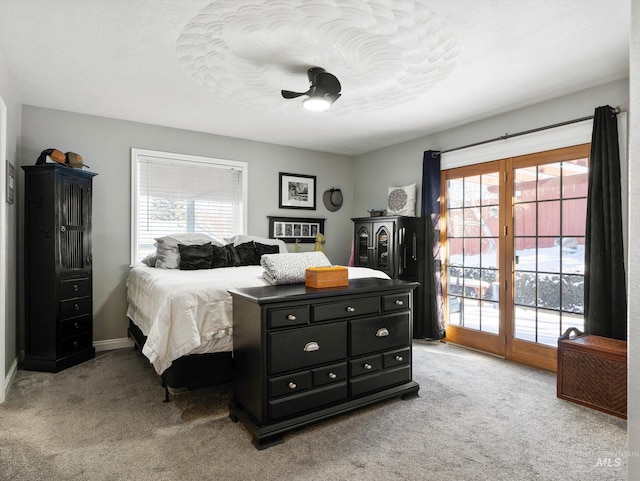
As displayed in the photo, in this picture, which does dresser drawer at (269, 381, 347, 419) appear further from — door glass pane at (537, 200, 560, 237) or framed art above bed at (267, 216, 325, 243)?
framed art above bed at (267, 216, 325, 243)

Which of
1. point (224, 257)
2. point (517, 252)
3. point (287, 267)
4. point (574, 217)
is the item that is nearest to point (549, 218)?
point (574, 217)

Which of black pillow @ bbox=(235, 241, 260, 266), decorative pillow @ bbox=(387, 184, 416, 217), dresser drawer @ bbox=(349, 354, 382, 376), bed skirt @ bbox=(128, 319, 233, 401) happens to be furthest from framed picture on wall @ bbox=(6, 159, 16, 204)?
decorative pillow @ bbox=(387, 184, 416, 217)

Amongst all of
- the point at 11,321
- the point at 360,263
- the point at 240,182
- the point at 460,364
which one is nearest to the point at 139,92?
the point at 240,182

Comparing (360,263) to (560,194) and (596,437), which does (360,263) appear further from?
(596,437)

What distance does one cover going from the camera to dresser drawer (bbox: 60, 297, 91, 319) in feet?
11.4

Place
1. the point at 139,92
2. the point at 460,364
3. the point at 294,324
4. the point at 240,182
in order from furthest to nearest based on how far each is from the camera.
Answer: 1. the point at 240,182
2. the point at 460,364
3. the point at 139,92
4. the point at 294,324

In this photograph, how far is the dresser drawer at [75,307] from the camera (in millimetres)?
3465

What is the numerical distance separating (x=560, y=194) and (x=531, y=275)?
0.82 metres

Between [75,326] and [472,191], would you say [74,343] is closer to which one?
[75,326]

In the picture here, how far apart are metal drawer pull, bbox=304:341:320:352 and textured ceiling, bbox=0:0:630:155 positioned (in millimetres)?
1977

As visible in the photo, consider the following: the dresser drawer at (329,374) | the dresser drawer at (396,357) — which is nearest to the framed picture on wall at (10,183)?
the dresser drawer at (329,374)

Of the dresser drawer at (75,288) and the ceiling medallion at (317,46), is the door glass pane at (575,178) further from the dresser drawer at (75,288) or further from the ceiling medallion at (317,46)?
the dresser drawer at (75,288)

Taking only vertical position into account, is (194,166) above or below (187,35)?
below

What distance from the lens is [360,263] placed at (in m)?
5.11
